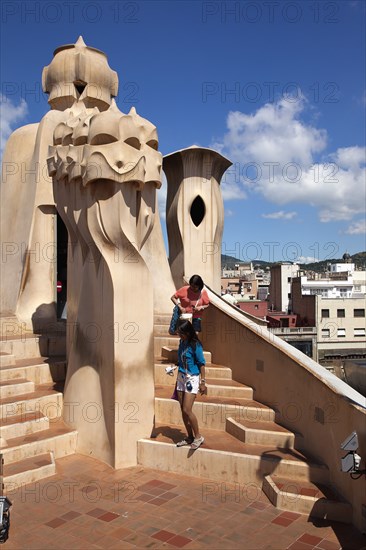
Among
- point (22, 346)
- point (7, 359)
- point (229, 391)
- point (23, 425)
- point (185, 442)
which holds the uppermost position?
point (22, 346)

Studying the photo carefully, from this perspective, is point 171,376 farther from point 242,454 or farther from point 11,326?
point 11,326

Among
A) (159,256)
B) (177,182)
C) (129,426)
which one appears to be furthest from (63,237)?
(129,426)

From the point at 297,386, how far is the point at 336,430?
0.97m

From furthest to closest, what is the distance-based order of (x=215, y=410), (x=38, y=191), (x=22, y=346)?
(x=38, y=191)
(x=22, y=346)
(x=215, y=410)

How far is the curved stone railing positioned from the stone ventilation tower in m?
4.38

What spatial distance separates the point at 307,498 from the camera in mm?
4566

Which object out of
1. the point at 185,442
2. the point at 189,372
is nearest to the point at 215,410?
the point at 185,442

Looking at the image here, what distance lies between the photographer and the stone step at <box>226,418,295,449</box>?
5535 mm

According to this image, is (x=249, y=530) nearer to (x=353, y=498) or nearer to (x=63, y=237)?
(x=353, y=498)

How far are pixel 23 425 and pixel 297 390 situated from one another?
359 cm

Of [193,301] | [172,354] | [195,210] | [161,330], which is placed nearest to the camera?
[193,301]

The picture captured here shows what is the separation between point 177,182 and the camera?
12.3 metres

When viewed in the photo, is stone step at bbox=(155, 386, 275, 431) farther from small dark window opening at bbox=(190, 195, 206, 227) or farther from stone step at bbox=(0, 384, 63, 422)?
small dark window opening at bbox=(190, 195, 206, 227)

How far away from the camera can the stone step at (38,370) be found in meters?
7.26
